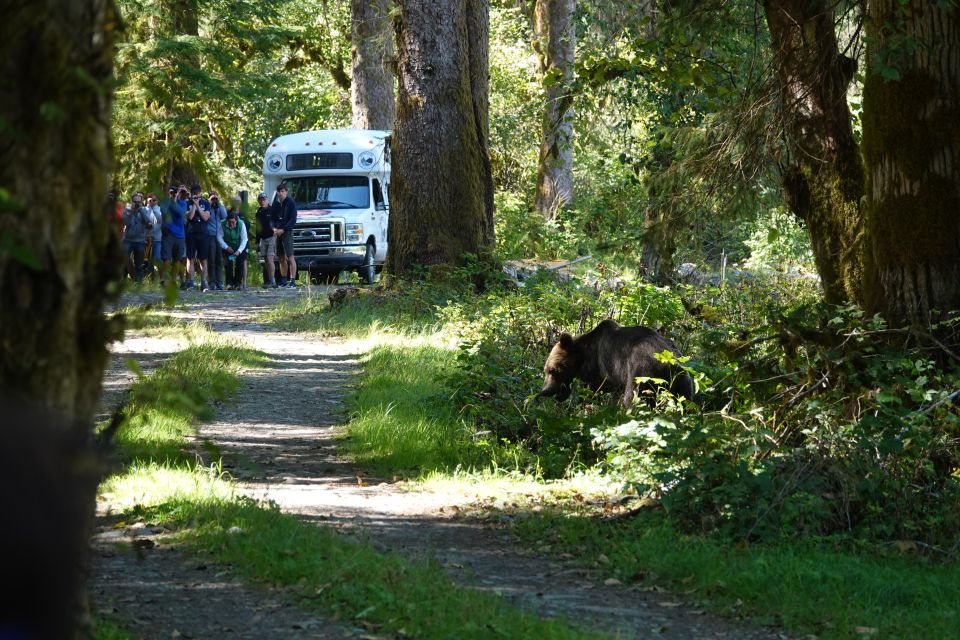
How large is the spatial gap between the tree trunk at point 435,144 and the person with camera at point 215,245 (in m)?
6.96

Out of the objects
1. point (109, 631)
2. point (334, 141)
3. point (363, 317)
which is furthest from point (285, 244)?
point (109, 631)

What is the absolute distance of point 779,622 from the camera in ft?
20.8

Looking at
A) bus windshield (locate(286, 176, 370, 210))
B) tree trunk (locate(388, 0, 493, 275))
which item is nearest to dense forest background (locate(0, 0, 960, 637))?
tree trunk (locate(388, 0, 493, 275))

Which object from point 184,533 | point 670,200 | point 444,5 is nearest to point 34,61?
point 184,533

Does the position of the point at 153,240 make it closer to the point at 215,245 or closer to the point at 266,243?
the point at 215,245

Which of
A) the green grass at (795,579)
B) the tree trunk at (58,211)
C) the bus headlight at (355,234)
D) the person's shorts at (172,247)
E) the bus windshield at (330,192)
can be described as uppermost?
the bus windshield at (330,192)

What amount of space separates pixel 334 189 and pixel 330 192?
13 cm

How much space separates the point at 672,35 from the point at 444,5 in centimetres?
790

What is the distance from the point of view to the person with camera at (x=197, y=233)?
26500 mm

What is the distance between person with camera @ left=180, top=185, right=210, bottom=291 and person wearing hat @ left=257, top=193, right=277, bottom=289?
139 cm

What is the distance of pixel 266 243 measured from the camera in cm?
2906

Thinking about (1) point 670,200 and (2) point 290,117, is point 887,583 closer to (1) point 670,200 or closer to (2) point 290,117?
(1) point 670,200

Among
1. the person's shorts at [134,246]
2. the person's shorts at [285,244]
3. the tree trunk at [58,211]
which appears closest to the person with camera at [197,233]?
the person's shorts at [134,246]

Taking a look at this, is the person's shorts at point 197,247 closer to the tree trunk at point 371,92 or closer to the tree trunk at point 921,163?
the tree trunk at point 371,92
